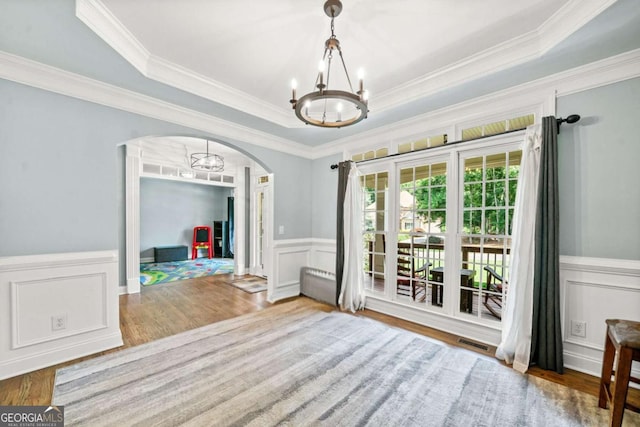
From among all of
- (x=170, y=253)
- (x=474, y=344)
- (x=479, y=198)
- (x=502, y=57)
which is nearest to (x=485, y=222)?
(x=479, y=198)

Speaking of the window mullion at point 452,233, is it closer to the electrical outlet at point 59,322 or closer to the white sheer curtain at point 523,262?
the white sheer curtain at point 523,262

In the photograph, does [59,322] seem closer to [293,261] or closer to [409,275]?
[293,261]

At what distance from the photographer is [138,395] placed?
1.90m

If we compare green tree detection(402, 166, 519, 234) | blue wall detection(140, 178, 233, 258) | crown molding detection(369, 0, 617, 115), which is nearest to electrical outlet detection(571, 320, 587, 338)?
green tree detection(402, 166, 519, 234)

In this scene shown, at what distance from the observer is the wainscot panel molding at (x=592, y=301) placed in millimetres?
2035

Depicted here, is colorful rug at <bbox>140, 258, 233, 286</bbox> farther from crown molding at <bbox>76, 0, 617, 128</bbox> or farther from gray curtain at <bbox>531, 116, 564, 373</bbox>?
gray curtain at <bbox>531, 116, 564, 373</bbox>

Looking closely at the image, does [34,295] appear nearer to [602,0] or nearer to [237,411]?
[237,411]

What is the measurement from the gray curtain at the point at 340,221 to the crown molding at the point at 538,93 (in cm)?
67

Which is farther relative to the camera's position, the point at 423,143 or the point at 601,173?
the point at 423,143

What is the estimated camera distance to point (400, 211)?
3.53m

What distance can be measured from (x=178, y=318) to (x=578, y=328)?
14.1ft

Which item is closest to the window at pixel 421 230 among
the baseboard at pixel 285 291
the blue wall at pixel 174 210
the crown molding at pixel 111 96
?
the baseboard at pixel 285 291

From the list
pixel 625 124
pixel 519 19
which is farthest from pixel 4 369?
pixel 625 124

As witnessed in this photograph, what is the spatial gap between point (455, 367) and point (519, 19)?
111 inches
